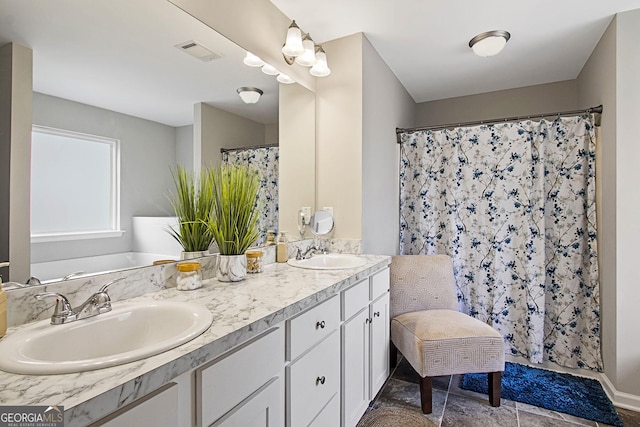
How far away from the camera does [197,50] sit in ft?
4.98

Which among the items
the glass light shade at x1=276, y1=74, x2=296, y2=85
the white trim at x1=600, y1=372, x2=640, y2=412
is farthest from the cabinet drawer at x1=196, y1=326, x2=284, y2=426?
the white trim at x1=600, y1=372, x2=640, y2=412

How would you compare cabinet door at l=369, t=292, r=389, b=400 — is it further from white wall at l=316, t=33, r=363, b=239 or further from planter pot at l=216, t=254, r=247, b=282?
planter pot at l=216, t=254, r=247, b=282

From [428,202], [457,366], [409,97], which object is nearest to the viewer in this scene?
[457,366]

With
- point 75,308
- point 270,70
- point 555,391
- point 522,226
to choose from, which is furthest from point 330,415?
point 522,226

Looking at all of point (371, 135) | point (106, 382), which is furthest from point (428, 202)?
point (106, 382)

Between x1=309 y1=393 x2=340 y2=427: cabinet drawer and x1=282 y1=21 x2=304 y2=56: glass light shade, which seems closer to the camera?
x1=309 y1=393 x2=340 y2=427: cabinet drawer

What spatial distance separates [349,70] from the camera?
88.8 inches

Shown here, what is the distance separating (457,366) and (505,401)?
1.55 feet

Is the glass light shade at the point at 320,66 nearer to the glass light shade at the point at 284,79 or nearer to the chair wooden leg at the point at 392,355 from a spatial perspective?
the glass light shade at the point at 284,79

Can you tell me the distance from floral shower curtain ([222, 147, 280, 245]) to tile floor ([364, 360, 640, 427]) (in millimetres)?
1269

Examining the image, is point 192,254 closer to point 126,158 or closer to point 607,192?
point 126,158

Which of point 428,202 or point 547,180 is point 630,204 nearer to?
point 547,180

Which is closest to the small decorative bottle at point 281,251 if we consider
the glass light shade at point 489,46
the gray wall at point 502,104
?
the glass light shade at point 489,46

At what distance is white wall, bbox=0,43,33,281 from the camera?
91 centimetres
